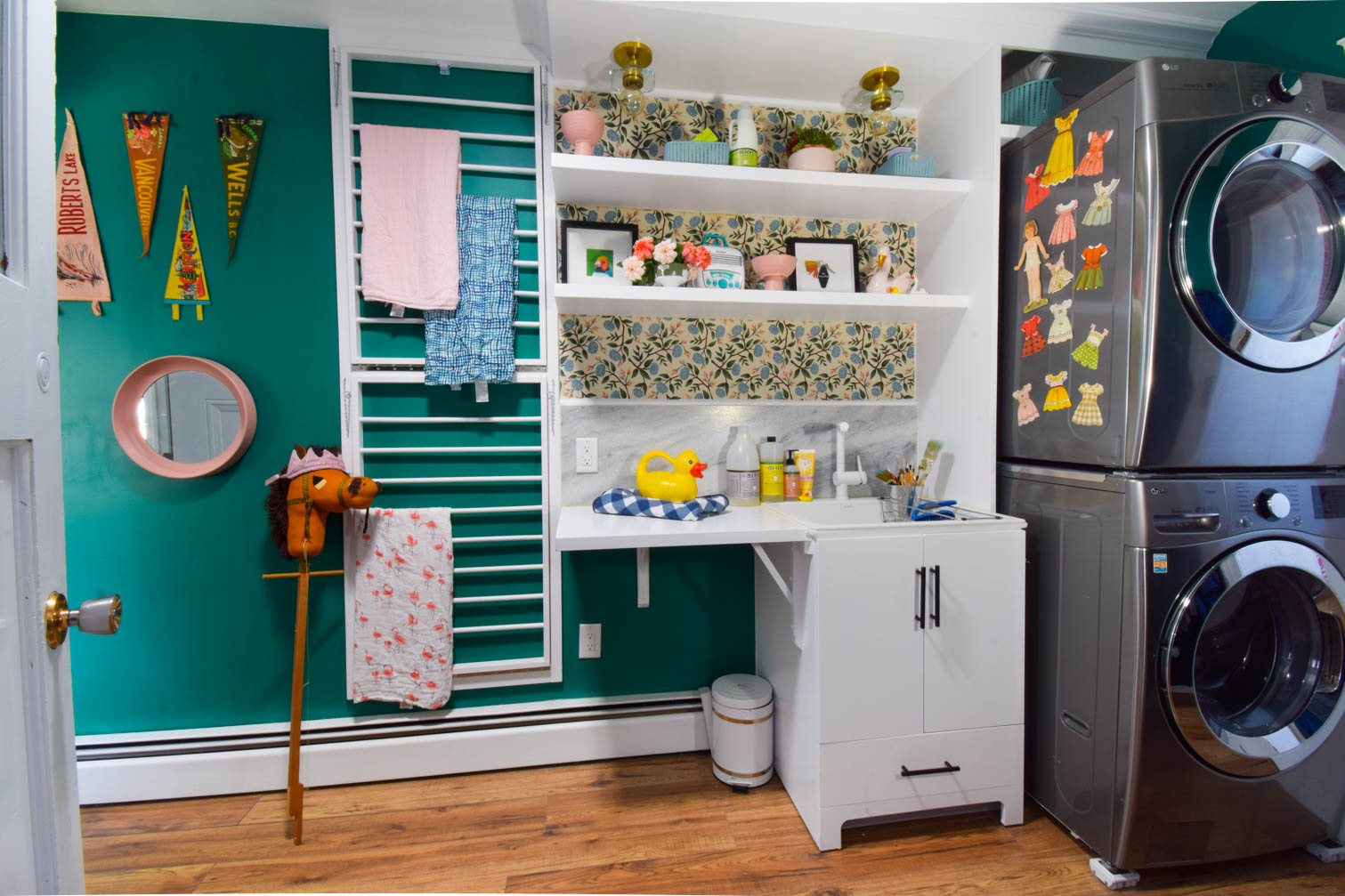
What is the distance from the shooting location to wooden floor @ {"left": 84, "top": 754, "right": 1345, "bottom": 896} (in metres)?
1.43

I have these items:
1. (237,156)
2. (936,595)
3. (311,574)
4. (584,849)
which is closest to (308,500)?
(311,574)

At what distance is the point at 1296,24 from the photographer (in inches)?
67.0

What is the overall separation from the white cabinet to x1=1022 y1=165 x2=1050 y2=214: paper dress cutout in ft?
2.97

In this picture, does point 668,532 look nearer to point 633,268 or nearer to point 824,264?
point 633,268

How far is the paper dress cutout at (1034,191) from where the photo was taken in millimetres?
1630

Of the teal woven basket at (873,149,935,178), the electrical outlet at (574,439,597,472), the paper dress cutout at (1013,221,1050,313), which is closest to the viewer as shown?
the paper dress cutout at (1013,221,1050,313)

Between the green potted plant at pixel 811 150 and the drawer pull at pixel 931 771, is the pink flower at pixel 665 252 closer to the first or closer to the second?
the green potted plant at pixel 811 150

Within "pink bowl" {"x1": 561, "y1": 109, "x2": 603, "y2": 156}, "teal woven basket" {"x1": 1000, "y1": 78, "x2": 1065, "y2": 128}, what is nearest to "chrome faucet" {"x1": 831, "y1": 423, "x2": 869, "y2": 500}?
"teal woven basket" {"x1": 1000, "y1": 78, "x2": 1065, "y2": 128}

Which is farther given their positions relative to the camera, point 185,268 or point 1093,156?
point 185,268

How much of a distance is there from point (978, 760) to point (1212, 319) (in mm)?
1244

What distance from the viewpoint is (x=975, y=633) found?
1.57 meters

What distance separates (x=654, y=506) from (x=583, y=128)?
113cm

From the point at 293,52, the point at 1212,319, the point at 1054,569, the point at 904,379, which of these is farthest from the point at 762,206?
the point at 293,52

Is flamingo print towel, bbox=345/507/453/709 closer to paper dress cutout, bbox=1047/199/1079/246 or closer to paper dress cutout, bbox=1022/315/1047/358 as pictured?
paper dress cutout, bbox=1022/315/1047/358
